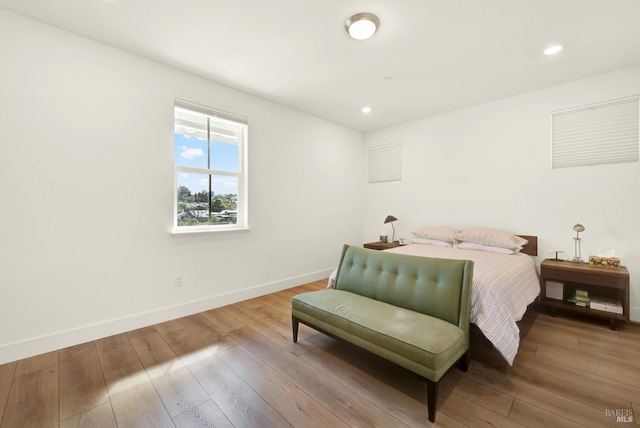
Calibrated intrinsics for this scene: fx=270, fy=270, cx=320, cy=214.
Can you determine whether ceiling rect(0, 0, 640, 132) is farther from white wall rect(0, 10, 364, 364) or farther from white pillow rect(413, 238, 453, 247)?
white pillow rect(413, 238, 453, 247)

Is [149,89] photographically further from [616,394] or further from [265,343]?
[616,394]

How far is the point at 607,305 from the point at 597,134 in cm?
182

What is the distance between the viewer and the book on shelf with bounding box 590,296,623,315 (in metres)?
2.59

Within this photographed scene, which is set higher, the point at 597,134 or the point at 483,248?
the point at 597,134

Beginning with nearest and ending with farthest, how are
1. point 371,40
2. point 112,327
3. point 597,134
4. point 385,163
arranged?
point 371,40 < point 112,327 < point 597,134 < point 385,163

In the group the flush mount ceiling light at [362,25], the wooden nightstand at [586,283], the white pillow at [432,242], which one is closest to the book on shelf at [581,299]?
the wooden nightstand at [586,283]

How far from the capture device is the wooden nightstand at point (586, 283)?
8.38ft

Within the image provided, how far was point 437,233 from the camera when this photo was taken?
151 inches

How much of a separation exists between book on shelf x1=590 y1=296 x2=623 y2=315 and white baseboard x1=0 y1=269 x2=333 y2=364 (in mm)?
3604

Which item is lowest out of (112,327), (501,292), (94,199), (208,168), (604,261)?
(112,327)

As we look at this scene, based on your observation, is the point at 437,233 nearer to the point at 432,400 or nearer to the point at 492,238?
the point at 492,238

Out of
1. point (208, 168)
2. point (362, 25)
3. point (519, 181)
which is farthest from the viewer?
point (519, 181)

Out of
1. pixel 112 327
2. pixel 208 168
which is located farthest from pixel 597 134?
pixel 112 327

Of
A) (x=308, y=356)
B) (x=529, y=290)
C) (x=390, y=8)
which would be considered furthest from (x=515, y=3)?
(x=308, y=356)
